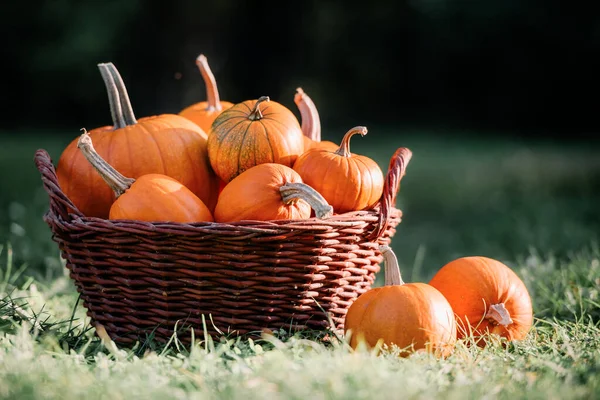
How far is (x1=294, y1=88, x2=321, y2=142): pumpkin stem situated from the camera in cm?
263

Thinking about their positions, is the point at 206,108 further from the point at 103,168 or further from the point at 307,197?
the point at 307,197

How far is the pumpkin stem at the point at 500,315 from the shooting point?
2.18 meters

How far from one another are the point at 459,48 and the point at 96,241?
10845 mm

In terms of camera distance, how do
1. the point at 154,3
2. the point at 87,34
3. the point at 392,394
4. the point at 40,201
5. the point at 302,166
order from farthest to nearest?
1. the point at 87,34
2. the point at 154,3
3. the point at 40,201
4. the point at 302,166
5. the point at 392,394

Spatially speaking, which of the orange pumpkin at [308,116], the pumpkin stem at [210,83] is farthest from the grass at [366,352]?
the pumpkin stem at [210,83]

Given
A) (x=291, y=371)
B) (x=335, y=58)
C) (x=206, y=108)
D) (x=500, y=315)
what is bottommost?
(x=500, y=315)

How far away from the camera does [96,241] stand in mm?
2039

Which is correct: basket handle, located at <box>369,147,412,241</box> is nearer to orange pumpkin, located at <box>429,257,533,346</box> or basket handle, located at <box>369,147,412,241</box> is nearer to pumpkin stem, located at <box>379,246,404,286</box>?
pumpkin stem, located at <box>379,246,404,286</box>

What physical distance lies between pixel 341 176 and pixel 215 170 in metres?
0.45

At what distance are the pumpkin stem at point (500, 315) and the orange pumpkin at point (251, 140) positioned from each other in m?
0.83

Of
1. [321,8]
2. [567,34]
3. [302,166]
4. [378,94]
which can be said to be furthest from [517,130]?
[302,166]

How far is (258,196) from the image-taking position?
2.02 metres

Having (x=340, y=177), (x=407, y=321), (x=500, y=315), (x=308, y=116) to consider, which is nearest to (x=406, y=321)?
(x=407, y=321)

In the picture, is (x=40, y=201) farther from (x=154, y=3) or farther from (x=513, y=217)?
(x=154, y=3)
